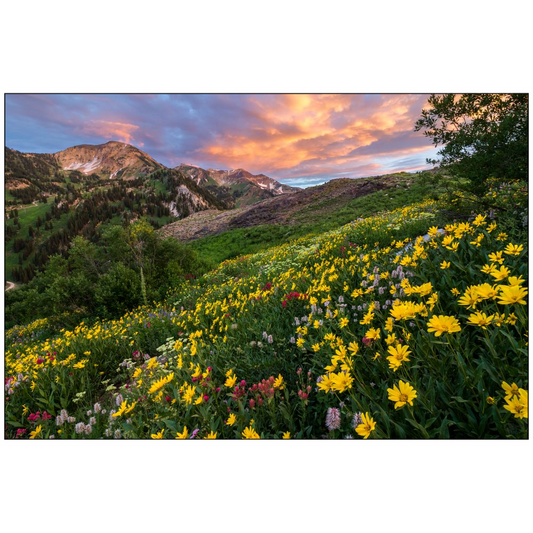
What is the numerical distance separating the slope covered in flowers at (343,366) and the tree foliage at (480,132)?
32.8 inches

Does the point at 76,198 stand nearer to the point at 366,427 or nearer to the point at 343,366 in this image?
the point at 343,366

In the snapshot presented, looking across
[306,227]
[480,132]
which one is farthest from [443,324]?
[306,227]

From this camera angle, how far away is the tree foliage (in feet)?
11.4

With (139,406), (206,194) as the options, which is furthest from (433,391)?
(206,194)

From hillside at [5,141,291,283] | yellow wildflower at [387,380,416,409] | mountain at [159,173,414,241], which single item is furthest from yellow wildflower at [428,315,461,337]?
mountain at [159,173,414,241]

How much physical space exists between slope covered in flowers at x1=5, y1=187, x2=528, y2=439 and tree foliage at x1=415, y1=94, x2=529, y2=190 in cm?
83

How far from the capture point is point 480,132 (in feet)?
12.5

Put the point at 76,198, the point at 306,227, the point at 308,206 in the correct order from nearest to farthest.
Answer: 1. the point at 306,227
2. the point at 308,206
3. the point at 76,198

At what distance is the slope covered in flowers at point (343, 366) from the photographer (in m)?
1.70

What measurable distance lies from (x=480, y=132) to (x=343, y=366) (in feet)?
13.3

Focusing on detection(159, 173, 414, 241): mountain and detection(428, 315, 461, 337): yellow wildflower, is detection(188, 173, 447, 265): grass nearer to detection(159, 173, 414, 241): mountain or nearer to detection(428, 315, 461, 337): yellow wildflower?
detection(159, 173, 414, 241): mountain

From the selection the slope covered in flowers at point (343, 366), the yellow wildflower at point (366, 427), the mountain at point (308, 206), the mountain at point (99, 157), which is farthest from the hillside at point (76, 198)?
the yellow wildflower at point (366, 427)
